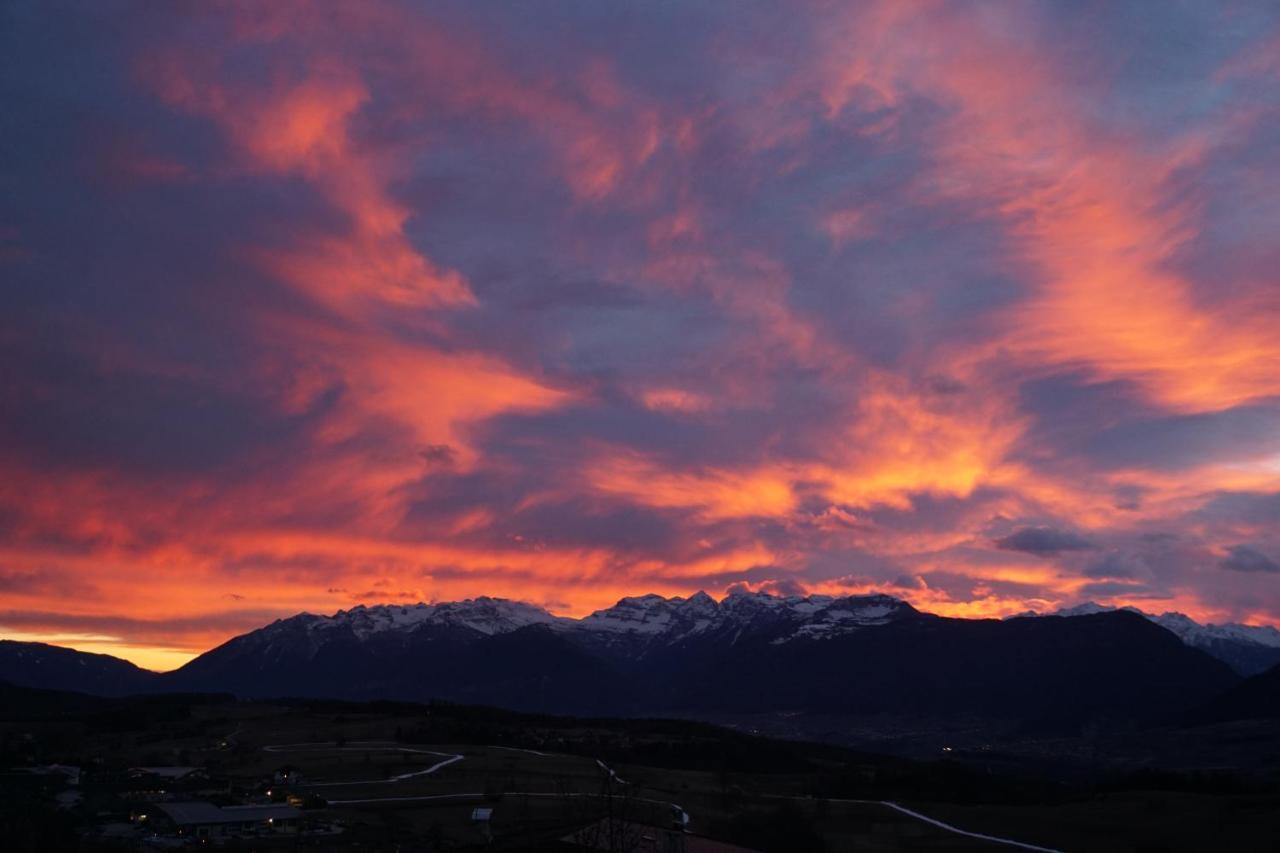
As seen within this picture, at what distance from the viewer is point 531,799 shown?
4208 inches

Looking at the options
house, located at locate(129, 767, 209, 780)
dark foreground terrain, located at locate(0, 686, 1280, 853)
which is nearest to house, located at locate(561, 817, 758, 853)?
dark foreground terrain, located at locate(0, 686, 1280, 853)

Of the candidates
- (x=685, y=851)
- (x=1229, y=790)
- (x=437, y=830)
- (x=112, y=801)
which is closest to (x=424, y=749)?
(x=112, y=801)

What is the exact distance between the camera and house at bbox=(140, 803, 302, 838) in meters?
84.8

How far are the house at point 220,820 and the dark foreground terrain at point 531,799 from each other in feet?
0.68

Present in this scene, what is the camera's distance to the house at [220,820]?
84.8 metres

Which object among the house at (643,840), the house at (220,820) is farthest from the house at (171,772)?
the house at (643,840)

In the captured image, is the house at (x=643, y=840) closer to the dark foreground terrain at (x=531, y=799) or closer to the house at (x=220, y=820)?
the dark foreground terrain at (x=531, y=799)

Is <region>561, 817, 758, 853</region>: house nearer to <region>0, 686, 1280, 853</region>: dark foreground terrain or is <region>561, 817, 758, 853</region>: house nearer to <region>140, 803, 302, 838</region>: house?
<region>0, 686, 1280, 853</region>: dark foreground terrain

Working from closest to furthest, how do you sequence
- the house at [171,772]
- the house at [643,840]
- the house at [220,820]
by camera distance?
1. the house at [643,840]
2. the house at [220,820]
3. the house at [171,772]

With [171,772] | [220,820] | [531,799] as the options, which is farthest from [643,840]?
[171,772]

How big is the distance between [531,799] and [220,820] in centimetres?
3178

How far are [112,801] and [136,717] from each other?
108816 millimetres

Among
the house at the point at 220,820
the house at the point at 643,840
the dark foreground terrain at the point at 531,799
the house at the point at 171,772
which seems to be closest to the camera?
the house at the point at 643,840

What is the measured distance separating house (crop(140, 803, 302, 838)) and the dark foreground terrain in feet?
0.68
